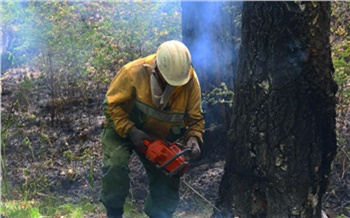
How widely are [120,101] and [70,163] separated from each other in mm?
2735

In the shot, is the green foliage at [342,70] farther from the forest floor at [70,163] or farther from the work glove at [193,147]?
the work glove at [193,147]

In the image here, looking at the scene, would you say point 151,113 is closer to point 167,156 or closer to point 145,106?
point 145,106

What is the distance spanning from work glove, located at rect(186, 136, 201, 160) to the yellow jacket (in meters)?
0.06

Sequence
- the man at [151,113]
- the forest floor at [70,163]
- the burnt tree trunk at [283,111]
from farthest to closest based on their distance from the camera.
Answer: the forest floor at [70,163], the man at [151,113], the burnt tree trunk at [283,111]

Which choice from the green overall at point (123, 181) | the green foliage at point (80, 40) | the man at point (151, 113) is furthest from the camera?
the green foliage at point (80, 40)

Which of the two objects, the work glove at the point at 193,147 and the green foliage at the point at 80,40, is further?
the green foliage at the point at 80,40

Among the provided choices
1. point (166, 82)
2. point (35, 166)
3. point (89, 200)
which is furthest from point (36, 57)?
point (166, 82)

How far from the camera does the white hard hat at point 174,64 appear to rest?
13.3 ft

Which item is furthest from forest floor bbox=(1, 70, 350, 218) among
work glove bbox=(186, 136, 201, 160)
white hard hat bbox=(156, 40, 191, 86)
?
white hard hat bbox=(156, 40, 191, 86)

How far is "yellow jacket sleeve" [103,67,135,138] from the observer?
4.23m

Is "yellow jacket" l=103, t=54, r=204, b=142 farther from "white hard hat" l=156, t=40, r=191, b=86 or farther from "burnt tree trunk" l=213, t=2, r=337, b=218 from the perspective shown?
"burnt tree trunk" l=213, t=2, r=337, b=218

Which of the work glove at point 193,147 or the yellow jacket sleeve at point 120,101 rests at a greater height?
the yellow jacket sleeve at point 120,101

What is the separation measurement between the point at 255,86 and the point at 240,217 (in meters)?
1.09

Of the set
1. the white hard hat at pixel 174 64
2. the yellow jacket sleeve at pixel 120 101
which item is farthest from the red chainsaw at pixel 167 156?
the white hard hat at pixel 174 64
